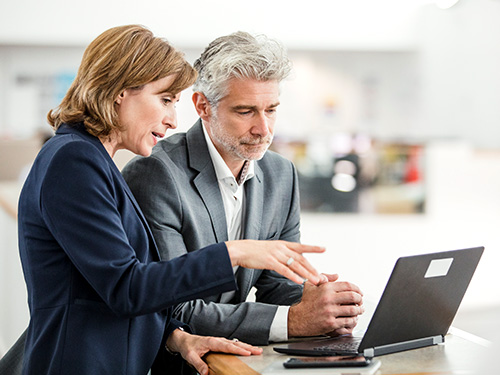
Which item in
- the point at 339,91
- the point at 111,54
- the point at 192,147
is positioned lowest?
the point at 339,91

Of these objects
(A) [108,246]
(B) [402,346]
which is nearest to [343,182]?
(B) [402,346]

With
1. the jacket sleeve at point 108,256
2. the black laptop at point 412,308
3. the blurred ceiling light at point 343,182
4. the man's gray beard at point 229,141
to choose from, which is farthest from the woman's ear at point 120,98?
the blurred ceiling light at point 343,182

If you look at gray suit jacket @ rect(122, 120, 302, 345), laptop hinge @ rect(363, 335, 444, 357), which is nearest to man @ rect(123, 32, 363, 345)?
gray suit jacket @ rect(122, 120, 302, 345)

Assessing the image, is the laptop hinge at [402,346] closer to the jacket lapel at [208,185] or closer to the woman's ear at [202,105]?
the jacket lapel at [208,185]

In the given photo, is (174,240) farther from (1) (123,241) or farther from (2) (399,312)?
(2) (399,312)

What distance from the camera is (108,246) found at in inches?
48.8

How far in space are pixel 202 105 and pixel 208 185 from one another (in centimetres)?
22

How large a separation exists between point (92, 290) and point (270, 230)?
0.62 meters

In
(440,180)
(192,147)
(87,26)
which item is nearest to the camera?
(192,147)

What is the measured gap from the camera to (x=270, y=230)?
1.82 metres

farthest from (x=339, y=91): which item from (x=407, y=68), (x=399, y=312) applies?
(x=399, y=312)

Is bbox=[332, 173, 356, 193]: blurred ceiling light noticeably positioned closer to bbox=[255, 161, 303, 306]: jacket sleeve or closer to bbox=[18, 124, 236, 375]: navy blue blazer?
bbox=[255, 161, 303, 306]: jacket sleeve

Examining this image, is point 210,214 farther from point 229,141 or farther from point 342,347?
point 342,347

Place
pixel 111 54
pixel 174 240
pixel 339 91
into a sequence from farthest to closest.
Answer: pixel 339 91 < pixel 174 240 < pixel 111 54
